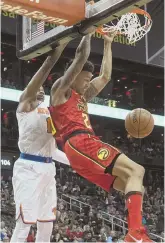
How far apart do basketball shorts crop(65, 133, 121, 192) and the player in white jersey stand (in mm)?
1123

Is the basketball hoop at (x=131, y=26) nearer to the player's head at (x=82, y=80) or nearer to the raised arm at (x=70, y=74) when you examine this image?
the player's head at (x=82, y=80)

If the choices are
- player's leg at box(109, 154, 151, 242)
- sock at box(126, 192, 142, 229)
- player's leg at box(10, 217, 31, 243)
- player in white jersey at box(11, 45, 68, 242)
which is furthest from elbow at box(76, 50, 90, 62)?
player's leg at box(10, 217, 31, 243)

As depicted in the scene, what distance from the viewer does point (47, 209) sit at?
19.4ft

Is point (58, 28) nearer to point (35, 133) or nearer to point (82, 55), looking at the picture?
point (82, 55)

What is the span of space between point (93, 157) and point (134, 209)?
0.70m

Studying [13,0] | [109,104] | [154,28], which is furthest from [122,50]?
[13,0]

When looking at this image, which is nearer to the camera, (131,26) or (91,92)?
(91,92)

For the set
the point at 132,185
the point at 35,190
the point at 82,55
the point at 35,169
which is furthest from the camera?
the point at 35,169

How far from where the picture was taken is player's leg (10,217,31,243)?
555 centimetres

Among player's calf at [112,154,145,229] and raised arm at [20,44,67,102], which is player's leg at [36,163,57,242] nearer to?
raised arm at [20,44,67,102]

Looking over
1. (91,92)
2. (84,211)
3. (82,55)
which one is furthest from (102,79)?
(84,211)

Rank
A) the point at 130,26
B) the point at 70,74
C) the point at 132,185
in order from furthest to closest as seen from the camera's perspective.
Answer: the point at 130,26
the point at 70,74
the point at 132,185

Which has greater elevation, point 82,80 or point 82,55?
point 82,55

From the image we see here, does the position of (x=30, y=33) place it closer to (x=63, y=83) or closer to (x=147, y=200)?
(x=63, y=83)
